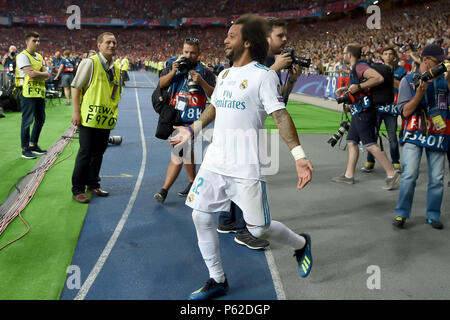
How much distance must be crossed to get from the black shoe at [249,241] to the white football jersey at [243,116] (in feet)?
4.62

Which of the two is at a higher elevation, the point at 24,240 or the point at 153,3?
the point at 153,3

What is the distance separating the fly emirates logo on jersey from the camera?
2.84 meters

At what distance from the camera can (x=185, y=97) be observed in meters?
5.18

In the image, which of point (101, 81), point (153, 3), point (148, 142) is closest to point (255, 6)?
point (153, 3)

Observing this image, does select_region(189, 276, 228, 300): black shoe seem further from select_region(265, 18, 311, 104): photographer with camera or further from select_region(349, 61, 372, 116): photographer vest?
select_region(349, 61, 372, 116): photographer vest

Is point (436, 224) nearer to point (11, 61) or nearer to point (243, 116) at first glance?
point (243, 116)

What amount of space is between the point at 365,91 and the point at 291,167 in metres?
2.11

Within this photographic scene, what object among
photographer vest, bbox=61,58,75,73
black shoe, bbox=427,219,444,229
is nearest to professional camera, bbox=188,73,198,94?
black shoe, bbox=427,219,444,229

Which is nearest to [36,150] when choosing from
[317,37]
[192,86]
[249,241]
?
[192,86]

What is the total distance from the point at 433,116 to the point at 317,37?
41.4 metres

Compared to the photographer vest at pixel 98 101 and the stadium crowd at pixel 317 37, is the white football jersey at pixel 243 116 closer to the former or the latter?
the photographer vest at pixel 98 101

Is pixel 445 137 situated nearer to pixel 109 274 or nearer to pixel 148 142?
pixel 109 274

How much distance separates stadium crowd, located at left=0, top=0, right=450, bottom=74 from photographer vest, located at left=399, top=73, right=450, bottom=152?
13.7 feet

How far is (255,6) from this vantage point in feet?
193
